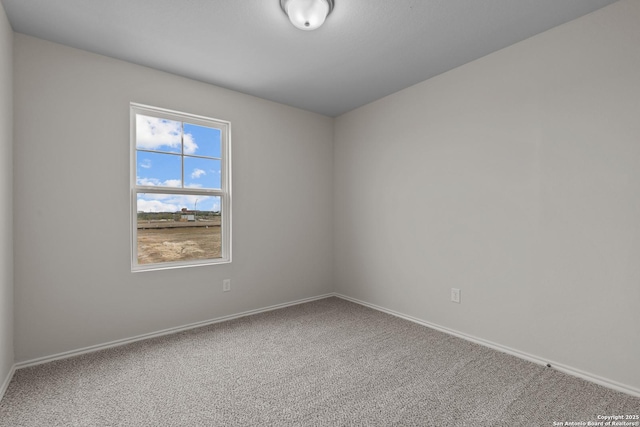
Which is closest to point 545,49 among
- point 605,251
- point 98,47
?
point 605,251

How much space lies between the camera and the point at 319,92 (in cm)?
333

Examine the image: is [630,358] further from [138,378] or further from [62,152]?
[62,152]

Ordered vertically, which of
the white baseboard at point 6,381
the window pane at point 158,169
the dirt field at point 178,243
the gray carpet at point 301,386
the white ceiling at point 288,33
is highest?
the white ceiling at point 288,33

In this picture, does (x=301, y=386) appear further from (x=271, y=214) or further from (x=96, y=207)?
(x=96, y=207)

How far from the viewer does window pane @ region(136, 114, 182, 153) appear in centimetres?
280

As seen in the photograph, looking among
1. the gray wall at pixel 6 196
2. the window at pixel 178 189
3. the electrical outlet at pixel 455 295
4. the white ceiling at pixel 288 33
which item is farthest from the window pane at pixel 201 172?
the electrical outlet at pixel 455 295

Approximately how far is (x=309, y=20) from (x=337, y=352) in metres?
→ 2.39

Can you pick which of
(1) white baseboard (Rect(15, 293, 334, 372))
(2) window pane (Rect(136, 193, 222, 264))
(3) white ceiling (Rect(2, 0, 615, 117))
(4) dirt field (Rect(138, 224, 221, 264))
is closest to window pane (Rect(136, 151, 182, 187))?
(2) window pane (Rect(136, 193, 222, 264))

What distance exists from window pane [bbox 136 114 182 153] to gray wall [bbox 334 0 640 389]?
2.12 m

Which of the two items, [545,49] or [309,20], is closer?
[309,20]

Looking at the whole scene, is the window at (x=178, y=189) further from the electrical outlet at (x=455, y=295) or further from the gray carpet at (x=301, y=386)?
the electrical outlet at (x=455, y=295)

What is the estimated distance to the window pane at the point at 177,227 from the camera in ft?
9.34

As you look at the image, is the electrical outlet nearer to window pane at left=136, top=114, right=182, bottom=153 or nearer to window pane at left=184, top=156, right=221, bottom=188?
window pane at left=184, top=156, right=221, bottom=188

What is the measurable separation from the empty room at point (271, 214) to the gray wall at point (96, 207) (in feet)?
0.05
